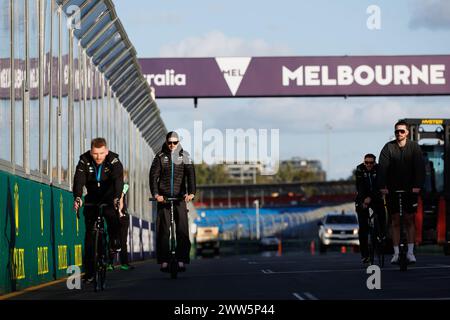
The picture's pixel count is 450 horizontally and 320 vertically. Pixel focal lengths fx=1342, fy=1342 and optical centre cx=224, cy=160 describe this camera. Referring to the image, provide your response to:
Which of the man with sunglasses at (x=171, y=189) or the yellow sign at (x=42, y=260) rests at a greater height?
the man with sunglasses at (x=171, y=189)

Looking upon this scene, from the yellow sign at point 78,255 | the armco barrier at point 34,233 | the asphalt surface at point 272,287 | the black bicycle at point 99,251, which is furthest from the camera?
the yellow sign at point 78,255

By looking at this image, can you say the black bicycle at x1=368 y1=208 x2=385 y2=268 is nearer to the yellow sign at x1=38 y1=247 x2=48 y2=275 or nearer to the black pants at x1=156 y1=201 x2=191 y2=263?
the black pants at x1=156 y1=201 x2=191 y2=263

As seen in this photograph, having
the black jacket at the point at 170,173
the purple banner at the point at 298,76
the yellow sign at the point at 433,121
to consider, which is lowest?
the black jacket at the point at 170,173

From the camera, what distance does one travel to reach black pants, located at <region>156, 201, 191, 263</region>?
58.0 feet

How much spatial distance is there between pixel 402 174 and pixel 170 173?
320 cm

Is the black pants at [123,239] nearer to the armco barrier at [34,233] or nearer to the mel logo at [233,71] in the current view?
the armco barrier at [34,233]

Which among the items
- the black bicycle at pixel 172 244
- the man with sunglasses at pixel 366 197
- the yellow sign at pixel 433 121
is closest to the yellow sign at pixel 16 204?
the black bicycle at pixel 172 244

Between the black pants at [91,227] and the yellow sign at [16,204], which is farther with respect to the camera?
the yellow sign at [16,204]

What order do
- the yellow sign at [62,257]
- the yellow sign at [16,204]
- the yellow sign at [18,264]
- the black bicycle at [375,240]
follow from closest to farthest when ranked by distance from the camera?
the yellow sign at [18,264]
the yellow sign at [16,204]
the yellow sign at [62,257]
the black bicycle at [375,240]

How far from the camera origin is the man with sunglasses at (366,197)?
790 inches

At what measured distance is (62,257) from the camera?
19.2 metres

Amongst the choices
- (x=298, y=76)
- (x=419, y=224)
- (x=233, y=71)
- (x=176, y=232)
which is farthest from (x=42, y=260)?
(x=298, y=76)
